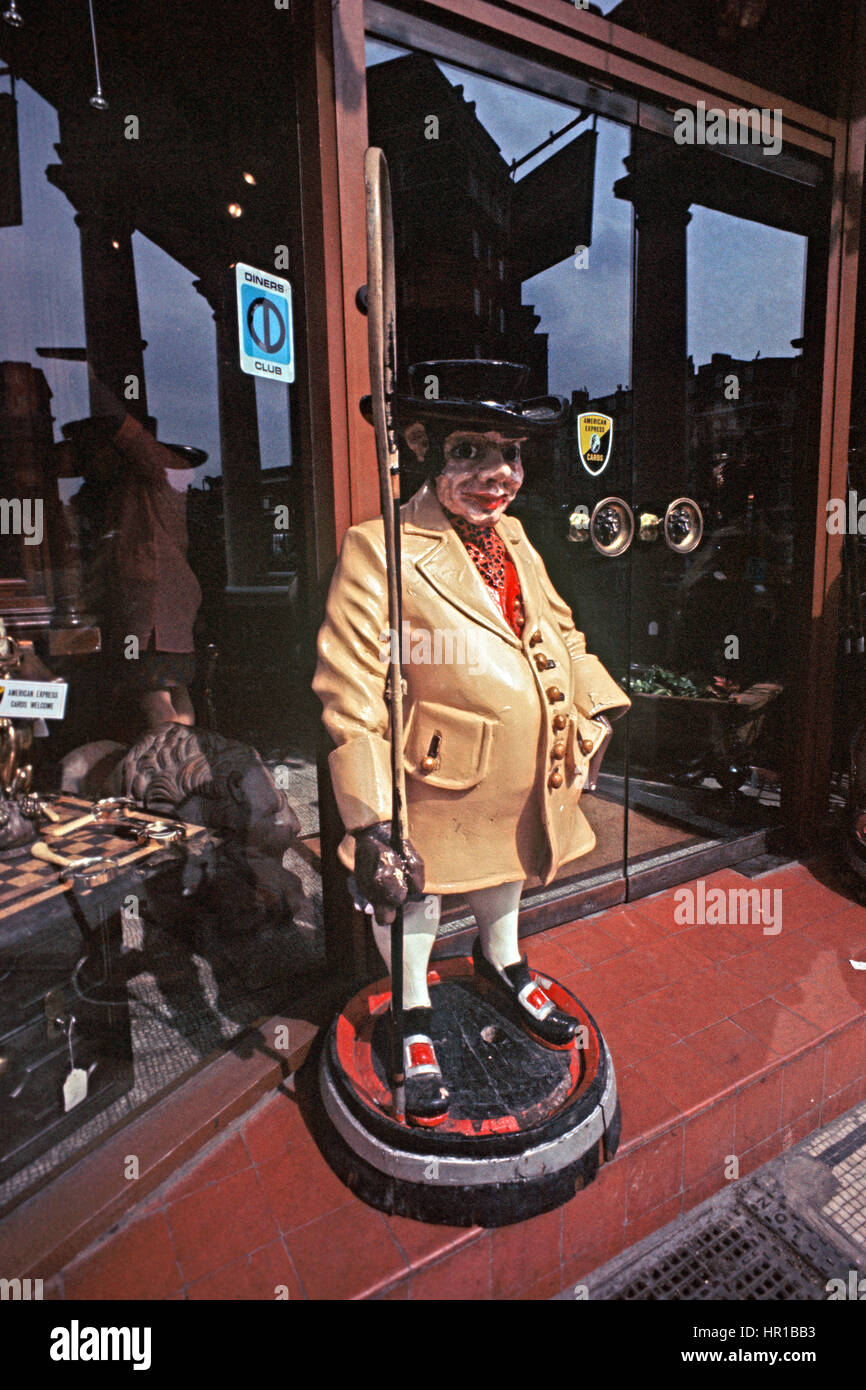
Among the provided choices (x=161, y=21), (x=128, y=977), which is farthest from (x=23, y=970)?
(x=161, y=21)

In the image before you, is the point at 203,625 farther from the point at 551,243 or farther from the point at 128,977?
the point at 551,243

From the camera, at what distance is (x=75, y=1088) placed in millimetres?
2084

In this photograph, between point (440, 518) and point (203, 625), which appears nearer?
point (440, 518)

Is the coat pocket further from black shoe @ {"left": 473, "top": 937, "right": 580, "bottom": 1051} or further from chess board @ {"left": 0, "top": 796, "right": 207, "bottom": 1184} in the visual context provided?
chess board @ {"left": 0, "top": 796, "right": 207, "bottom": 1184}

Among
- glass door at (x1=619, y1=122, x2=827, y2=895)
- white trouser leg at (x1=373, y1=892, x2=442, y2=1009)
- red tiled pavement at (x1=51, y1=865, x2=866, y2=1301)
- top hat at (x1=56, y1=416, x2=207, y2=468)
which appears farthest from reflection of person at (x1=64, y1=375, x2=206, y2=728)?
glass door at (x1=619, y1=122, x2=827, y2=895)

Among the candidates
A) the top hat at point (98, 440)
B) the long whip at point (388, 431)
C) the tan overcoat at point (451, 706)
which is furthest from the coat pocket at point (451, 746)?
the top hat at point (98, 440)

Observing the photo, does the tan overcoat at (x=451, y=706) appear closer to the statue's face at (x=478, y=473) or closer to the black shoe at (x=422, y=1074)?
the statue's face at (x=478, y=473)

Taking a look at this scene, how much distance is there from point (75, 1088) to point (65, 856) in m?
0.69

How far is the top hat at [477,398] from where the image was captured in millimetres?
1782

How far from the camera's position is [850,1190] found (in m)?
2.18

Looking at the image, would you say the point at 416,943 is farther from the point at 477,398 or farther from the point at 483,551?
the point at 477,398

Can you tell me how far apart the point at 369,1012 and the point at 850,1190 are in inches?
62.7
